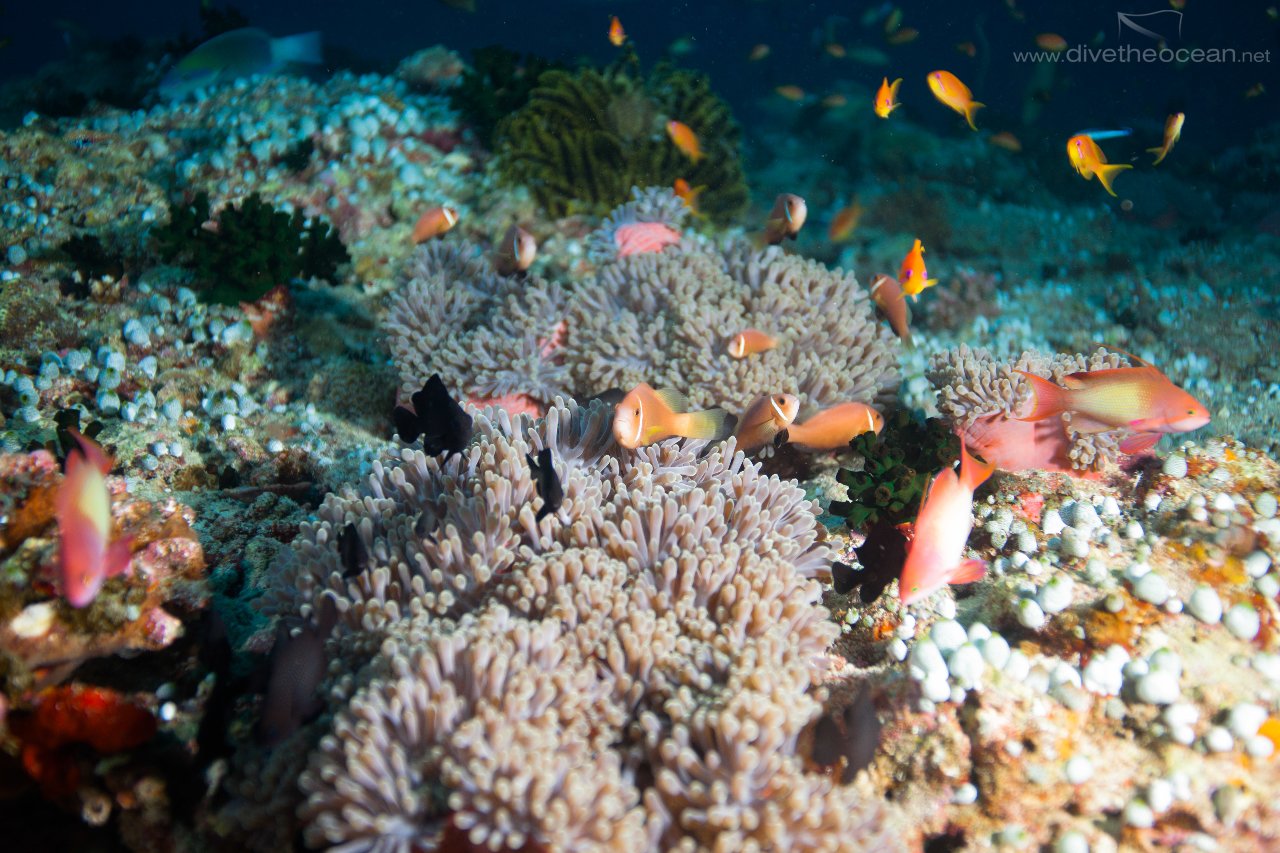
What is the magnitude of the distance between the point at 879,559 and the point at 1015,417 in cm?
127

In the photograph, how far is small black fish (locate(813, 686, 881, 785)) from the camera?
81.4 inches

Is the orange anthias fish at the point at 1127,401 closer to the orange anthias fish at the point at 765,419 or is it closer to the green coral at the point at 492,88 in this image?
the orange anthias fish at the point at 765,419

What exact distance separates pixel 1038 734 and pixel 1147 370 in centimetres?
149

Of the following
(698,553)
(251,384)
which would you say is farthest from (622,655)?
(251,384)

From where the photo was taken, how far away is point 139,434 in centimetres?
396

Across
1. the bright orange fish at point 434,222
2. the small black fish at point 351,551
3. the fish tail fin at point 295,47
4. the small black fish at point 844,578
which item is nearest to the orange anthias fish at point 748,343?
the small black fish at point 844,578

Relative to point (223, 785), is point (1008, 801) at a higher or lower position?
lower

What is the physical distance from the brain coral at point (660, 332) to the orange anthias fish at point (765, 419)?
15.4 inches

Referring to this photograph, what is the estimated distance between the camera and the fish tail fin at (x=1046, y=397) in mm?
2779

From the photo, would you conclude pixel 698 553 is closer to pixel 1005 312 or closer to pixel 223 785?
pixel 223 785

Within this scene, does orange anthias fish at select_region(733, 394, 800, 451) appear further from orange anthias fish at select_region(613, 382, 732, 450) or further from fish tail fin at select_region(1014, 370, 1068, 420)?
fish tail fin at select_region(1014, 370, 1068, 420)

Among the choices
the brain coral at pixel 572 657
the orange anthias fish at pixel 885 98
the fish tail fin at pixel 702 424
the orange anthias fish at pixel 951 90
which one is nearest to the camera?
the brain coral at pixel 572 657

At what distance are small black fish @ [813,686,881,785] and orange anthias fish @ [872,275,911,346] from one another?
10.4ft

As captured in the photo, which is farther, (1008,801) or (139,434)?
(139,434)
